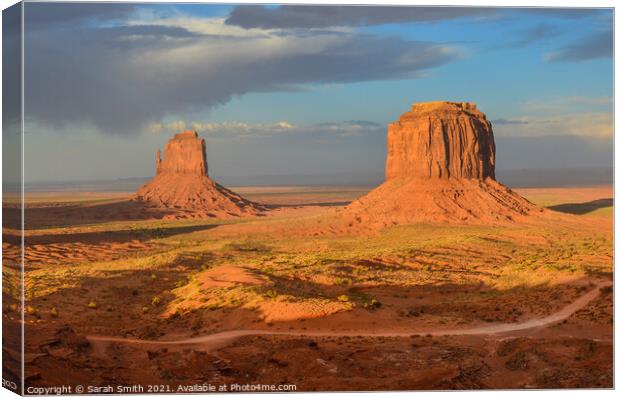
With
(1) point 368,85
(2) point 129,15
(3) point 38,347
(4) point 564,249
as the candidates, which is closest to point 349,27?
(1) point 368,85

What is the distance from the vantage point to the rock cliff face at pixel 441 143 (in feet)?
107

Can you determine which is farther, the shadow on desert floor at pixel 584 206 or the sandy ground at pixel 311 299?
the shadow on desert floor at pixel 584 206

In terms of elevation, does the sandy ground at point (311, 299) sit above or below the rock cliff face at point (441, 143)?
below

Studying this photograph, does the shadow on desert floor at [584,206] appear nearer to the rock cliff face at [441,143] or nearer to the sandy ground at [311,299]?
the sandy ground at [311,299]

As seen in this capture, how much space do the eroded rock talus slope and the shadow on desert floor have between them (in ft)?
6.02

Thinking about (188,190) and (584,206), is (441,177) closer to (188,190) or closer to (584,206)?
(584,206)

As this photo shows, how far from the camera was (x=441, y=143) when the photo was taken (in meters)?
46.7

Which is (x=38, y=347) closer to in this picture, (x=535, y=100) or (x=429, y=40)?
(x=429, y=40)

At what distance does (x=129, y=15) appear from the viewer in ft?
81.7

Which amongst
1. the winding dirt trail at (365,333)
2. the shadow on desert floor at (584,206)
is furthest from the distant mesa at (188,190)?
the shadow on desert floor at (584,206)

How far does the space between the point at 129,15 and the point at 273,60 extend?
491cm

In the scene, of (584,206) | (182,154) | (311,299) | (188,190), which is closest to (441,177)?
(584,206)

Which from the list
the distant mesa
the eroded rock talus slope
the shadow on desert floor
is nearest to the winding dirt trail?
the shadow on desert floor

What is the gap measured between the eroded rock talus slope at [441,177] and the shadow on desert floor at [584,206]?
1.84 meters
